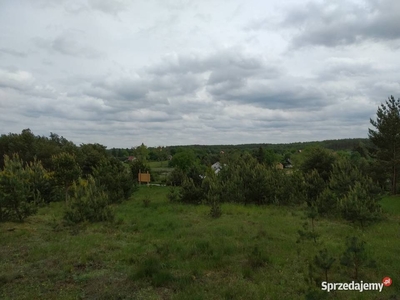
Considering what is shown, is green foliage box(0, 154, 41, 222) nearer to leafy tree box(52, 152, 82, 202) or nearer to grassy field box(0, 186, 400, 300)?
grassy field box(0, 186, 400, 300)

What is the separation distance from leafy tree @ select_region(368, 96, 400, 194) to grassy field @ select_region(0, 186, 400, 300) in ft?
55.9

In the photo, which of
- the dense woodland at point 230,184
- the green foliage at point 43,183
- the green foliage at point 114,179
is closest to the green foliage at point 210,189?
the dense woodland at point 230,184

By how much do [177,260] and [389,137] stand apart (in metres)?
25.2

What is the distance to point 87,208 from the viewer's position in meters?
12.0

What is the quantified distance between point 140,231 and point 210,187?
8.12 metres

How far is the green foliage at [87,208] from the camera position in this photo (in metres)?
11.8

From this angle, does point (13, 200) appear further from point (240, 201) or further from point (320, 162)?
point (320, 162)

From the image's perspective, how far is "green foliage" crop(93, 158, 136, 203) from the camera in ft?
62.5

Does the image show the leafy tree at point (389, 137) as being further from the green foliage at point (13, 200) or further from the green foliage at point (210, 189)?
the green foliage at point (13, 200)

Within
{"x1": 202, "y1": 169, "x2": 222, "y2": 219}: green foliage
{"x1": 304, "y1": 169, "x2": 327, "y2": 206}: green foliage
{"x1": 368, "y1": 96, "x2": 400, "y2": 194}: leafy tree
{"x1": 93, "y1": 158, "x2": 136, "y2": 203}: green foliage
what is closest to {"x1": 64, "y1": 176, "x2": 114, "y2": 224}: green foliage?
{"x1": 202, "y1": 169, "x2": 222, "y2": 219}: green foliage

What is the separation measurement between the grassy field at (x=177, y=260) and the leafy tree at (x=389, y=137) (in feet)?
55.9

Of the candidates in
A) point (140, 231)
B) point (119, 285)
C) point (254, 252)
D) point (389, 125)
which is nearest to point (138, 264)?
point (119, 285)

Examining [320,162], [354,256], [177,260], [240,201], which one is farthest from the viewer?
[320,162]

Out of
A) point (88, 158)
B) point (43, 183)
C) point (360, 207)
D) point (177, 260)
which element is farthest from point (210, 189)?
point (88, 158)
